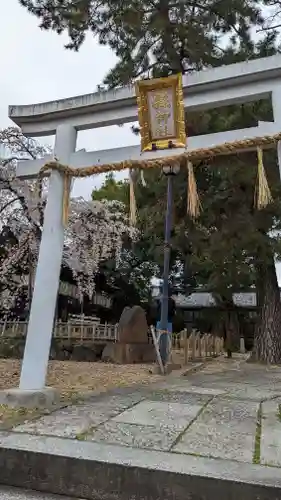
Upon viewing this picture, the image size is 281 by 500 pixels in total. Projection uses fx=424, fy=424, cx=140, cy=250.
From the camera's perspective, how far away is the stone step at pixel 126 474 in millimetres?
2359

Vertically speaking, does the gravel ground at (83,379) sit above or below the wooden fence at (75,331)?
below

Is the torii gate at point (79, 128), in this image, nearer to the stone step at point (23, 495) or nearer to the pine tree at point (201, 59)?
the stone step at point (23, 495)

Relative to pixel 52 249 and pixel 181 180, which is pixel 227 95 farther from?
pixel 181 180

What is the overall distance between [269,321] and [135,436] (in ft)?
30.9

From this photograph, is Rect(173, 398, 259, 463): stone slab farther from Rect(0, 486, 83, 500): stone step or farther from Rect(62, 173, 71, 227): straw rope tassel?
Rect(62, 173, 71, 227): straw rope tassel

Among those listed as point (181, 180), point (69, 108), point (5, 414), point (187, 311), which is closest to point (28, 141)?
point (181, 180)

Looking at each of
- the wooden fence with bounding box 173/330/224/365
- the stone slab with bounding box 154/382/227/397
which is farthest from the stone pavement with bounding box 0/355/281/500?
the wooden fence with bounding box 173/330/224/365

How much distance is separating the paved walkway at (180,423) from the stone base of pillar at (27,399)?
304mm

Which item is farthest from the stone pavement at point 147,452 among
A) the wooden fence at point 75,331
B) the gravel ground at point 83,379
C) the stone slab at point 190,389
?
the wooden fence at point 75,331

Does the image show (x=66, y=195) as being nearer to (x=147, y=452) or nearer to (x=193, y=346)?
(x=147, y=452)

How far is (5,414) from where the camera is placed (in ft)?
12.9

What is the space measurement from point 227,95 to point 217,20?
16.1 ft

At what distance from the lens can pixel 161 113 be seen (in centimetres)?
502

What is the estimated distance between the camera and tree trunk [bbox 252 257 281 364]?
11.8 m
